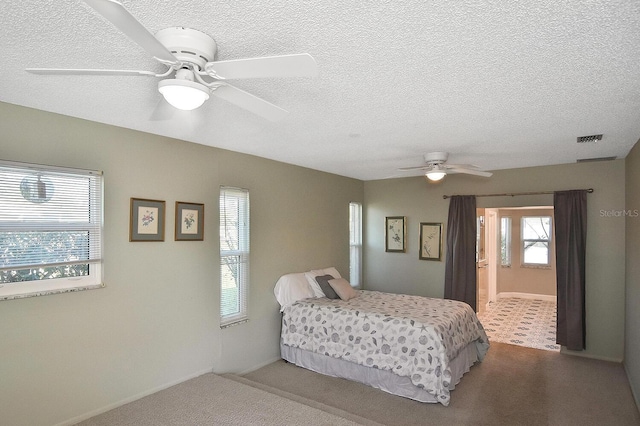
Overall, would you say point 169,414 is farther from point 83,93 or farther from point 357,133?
point 357,133

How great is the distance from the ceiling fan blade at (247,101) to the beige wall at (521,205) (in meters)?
4.30

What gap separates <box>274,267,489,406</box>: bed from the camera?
361 centimetres

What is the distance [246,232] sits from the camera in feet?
14.5

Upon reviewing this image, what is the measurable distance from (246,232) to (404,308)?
6.70ft

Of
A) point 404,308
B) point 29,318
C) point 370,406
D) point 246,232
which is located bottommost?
point 370,406

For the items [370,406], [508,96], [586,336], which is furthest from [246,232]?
[586,336]

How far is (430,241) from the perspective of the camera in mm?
6016

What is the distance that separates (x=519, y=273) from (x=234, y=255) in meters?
7.12

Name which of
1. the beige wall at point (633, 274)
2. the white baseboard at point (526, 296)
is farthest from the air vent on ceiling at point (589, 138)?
the white baseboard at point (526, 296)

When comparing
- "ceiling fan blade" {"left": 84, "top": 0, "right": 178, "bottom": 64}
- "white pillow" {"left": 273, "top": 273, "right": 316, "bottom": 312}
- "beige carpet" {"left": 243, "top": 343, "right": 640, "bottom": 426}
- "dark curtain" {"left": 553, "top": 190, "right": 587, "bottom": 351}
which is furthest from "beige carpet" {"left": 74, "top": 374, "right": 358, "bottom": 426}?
"dark curtain" {"left": 553, "top": 190, "right": 587, "bottom": 351}

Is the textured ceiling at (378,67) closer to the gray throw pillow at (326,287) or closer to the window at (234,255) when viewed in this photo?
the window at (234,255)

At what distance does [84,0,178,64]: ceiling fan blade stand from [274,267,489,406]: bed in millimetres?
3286

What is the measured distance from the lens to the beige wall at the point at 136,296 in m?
2.72

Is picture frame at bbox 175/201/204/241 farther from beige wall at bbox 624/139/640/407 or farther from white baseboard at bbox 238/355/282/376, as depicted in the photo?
beige wall at bbox 624/139/640/407
